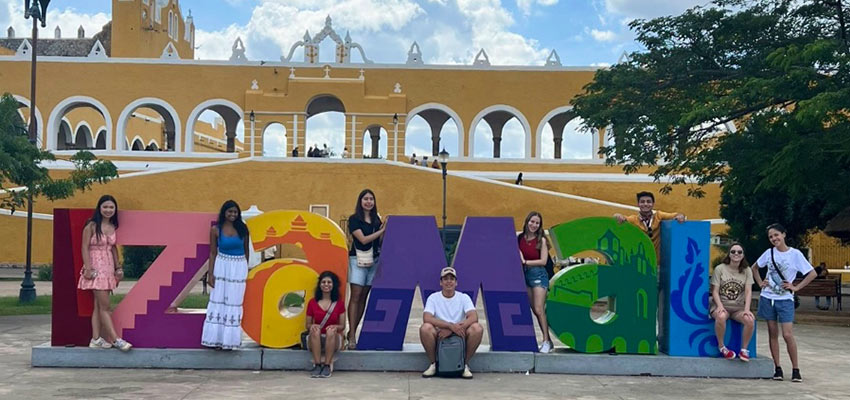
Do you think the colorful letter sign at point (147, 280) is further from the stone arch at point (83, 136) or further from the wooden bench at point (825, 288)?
the stone arch at point (83, 136)

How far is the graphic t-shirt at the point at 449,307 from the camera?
26.2 ft

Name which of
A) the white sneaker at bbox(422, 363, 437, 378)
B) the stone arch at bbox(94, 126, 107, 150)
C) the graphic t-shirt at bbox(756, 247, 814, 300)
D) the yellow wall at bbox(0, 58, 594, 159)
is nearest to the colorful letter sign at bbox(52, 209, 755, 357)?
the graphic t-shirt at bbox(756, 247, 814, 300)

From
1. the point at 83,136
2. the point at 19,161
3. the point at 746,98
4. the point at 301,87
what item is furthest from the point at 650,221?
the point at 83,136

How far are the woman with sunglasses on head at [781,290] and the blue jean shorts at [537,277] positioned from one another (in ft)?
5.96

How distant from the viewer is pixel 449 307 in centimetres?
804

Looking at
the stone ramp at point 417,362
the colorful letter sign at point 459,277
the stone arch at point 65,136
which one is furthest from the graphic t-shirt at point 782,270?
the stone arch at point 65,136

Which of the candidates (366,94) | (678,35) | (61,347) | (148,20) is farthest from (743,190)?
(148,20)

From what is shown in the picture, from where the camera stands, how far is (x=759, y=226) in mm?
20547

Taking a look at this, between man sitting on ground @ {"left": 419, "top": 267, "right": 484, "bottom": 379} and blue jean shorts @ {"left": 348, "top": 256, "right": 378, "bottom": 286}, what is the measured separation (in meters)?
0.83

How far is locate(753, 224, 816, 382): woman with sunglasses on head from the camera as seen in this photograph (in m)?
8.05

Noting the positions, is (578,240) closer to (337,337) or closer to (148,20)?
(337,337)

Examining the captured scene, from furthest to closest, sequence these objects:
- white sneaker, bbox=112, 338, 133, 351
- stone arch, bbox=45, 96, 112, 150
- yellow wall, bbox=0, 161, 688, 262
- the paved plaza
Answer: stone arch, bbox=45, 96, 112, 150
yellow wall, bbox=0, 161, 688, 262
white sneaker, bbox=112, 338, 133, 351
the paved plaza

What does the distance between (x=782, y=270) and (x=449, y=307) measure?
2.82 m

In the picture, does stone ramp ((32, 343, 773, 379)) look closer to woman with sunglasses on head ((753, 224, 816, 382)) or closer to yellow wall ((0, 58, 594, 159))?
woman with sunglasses on head ((753, 224, 816, 382))
